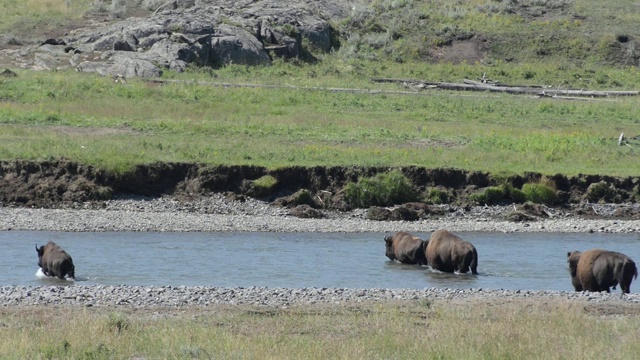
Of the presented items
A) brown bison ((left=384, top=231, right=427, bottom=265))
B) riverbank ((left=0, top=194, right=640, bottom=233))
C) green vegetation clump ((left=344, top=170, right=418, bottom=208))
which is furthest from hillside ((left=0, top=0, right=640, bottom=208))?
brown bison ((left=384, top=231, right=427, bottom=265))

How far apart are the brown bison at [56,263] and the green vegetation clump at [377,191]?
12448mm

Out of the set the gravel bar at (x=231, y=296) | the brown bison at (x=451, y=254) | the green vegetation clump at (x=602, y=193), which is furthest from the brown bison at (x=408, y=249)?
the green vegetation clump at (x=602, y=193)

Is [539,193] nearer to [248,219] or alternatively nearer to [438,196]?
[438,196]

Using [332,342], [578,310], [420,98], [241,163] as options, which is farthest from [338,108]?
[332,342]

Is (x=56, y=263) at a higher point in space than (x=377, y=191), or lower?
lower

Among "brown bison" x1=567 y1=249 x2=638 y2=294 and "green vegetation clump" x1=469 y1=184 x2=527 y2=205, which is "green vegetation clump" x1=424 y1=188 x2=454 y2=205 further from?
"brown bison" x1=567 y1=249 x2=638 y2=294

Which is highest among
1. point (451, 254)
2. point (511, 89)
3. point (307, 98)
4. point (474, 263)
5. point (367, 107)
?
point (511, 89)

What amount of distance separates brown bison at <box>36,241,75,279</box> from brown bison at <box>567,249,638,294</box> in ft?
30.6

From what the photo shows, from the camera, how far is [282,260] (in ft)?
75.9

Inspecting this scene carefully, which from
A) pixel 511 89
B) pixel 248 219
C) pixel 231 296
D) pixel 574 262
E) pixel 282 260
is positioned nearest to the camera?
pixel 231 296

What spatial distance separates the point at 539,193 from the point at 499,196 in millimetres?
1220

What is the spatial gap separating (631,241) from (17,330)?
19157 mm

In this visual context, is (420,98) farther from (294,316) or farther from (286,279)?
(294,316)

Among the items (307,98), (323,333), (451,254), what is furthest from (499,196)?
(323,333)
